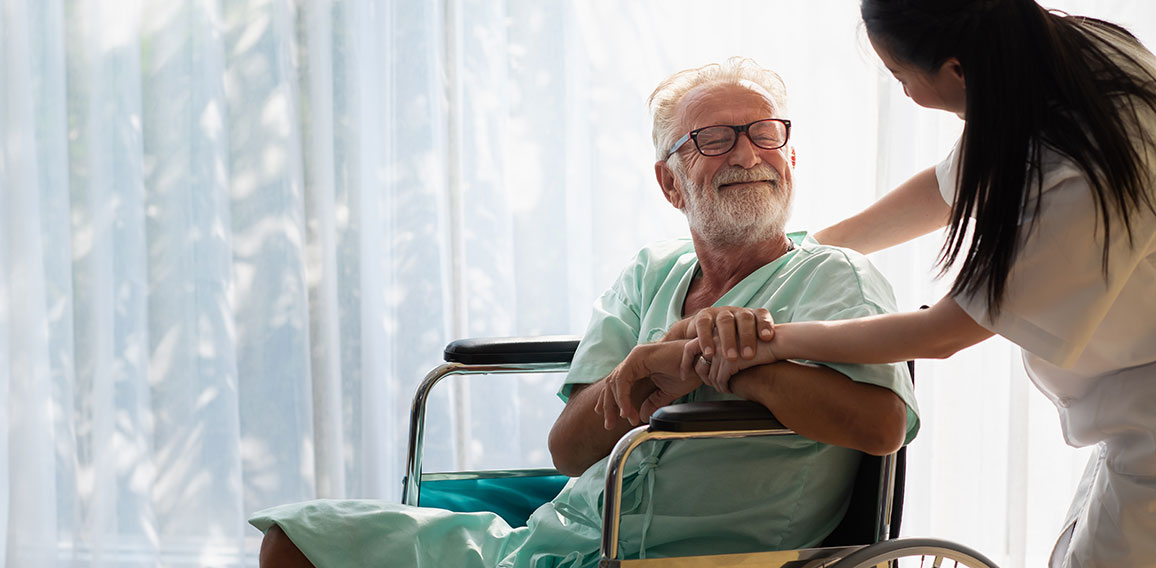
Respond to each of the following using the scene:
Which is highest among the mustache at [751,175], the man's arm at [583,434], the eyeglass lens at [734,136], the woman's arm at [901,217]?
the eyeglass lens at [734,136]

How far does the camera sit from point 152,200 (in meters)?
2.75

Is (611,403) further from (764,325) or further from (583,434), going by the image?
(764,325)

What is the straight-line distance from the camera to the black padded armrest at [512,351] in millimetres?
1679

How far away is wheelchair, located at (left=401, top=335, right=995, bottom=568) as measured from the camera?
3.76 feet

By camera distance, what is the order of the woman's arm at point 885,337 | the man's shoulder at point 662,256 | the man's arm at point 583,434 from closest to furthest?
the woman's arm at point 885,337
the man's arm at point 583,434
the man's shoulder at point 662,256

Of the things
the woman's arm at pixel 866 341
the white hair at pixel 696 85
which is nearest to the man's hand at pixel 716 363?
the woman's arm at pixel 866 341

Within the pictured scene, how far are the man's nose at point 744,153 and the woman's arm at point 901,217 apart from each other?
26 centimetres

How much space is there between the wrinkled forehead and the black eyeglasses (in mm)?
16

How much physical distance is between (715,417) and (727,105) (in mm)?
673

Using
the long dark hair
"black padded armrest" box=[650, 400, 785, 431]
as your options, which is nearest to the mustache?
"black padded armrest" box=[650, 400, 785, 431]

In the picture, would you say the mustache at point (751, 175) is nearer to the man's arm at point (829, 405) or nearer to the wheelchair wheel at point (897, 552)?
the man's arm at point (829, 405)

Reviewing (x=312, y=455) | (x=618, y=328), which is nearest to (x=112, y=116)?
(x=312, y=455)

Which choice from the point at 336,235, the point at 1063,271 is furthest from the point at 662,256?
the point at 336,235

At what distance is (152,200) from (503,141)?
1.01 meters
